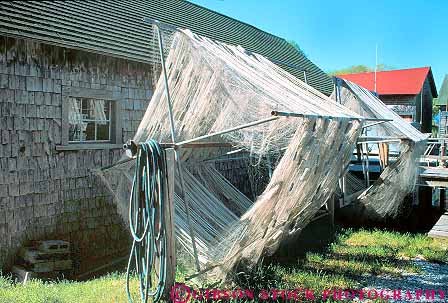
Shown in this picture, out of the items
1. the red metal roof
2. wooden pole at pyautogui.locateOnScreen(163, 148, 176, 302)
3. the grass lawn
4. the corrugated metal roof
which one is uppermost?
the red metal roof

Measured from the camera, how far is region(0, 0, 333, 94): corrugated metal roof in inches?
233

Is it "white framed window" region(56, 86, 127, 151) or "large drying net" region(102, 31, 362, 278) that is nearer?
"large drying net" region(102, 31, 362, 278)

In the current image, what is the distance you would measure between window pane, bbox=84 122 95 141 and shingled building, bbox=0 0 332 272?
0.6 inches

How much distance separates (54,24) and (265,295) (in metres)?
4.73

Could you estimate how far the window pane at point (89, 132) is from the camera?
672 cm

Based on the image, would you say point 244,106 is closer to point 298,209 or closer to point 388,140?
point 298,209

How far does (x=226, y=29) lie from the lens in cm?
1320

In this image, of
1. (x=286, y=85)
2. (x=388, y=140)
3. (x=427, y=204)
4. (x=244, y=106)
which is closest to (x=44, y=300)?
(x=244, y=106)

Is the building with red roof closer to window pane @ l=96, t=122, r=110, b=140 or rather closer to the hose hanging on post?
window pane @ l=96, t=122, r=110, b=140

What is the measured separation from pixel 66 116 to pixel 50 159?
633 millimetres

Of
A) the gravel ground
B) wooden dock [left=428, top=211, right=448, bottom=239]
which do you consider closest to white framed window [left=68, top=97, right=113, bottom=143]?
the gravel ground

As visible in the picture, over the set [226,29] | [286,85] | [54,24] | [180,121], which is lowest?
[180,121]

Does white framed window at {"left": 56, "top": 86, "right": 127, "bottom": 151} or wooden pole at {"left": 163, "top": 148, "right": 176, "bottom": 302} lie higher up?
white framed window at {"left": 56, "top": 86, "right": 127, "bottom": 151}

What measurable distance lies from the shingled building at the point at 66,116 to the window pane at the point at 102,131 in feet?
0.05
